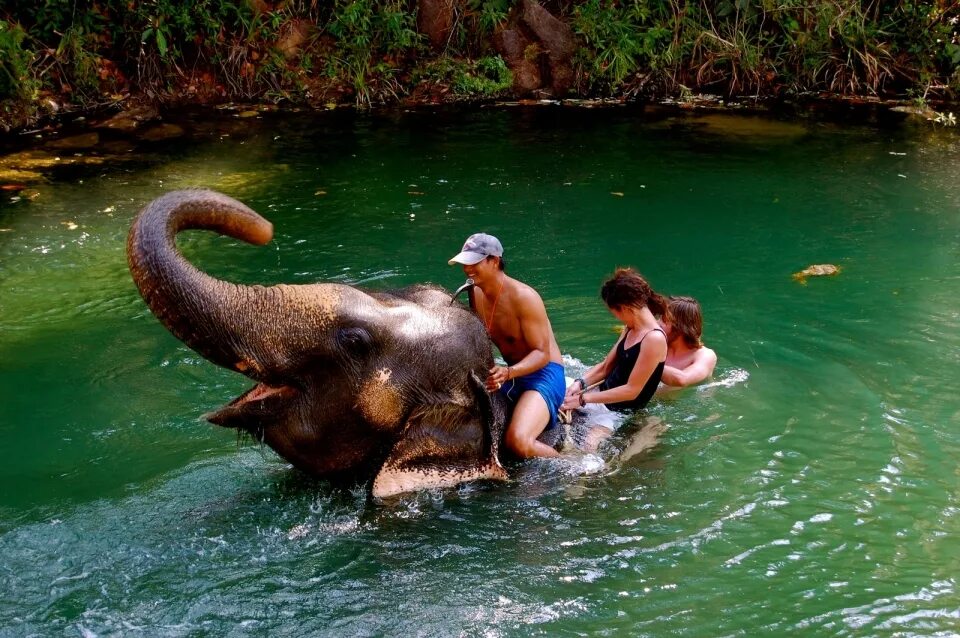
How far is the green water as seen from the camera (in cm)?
442

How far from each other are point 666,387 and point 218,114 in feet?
31.0

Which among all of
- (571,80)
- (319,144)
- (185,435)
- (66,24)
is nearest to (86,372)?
(185,435)

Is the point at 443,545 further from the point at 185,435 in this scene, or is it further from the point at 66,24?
the point at 66,24

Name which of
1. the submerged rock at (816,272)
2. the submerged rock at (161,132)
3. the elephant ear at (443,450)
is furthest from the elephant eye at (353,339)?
the submerged rock at (161,132)

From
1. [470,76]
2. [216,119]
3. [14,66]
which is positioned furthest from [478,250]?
[470,76]

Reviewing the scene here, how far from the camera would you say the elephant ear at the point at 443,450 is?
471cm

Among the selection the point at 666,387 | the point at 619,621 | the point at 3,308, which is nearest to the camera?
the point at 619,621

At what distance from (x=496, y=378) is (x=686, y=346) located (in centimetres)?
210

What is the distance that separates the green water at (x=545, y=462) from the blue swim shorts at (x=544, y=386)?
334 millimetres

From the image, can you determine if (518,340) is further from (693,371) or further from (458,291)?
(693,371)

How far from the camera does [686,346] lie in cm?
655

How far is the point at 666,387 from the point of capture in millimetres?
6473

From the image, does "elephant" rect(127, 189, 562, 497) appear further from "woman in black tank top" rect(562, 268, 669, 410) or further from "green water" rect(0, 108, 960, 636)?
"woman in black tank top" rect(562, 268, 669, 410)

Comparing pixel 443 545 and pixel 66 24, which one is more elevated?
pixel 66 24
